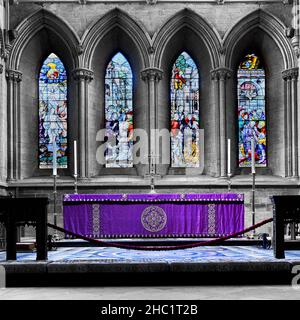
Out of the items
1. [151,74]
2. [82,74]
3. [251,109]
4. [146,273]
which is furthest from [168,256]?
[251,109]

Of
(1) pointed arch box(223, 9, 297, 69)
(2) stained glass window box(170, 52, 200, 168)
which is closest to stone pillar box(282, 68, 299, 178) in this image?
(1) pointed arch box(223, 9, 297, 69)

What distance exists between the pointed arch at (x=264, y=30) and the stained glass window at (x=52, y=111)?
4.36 m

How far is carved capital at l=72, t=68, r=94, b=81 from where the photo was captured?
13.7 metres

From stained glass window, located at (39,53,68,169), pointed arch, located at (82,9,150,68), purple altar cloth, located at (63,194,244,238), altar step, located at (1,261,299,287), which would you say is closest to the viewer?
altar step, located at (1,261,299,287)

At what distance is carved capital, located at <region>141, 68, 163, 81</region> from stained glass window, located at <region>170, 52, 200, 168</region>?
30.9 inches

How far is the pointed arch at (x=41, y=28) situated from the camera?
44.9ft

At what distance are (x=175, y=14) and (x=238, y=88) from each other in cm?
257

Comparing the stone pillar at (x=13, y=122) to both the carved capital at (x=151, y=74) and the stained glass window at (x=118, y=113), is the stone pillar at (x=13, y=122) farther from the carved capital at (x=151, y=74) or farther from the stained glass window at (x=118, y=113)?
the carved capital at (x=151, y=74)

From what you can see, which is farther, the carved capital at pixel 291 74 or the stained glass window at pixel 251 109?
the stained glass window at pixel 251 109

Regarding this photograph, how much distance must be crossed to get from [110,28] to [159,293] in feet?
33.9

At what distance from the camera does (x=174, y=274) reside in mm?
5227

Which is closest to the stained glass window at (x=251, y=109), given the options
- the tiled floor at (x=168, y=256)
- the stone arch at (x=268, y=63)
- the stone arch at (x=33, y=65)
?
the stone arch at (x=268, y=63)

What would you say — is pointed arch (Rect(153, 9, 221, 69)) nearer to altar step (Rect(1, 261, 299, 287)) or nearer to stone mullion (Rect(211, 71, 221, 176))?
stone mullion (Rect(211, 71, 221, 176))
